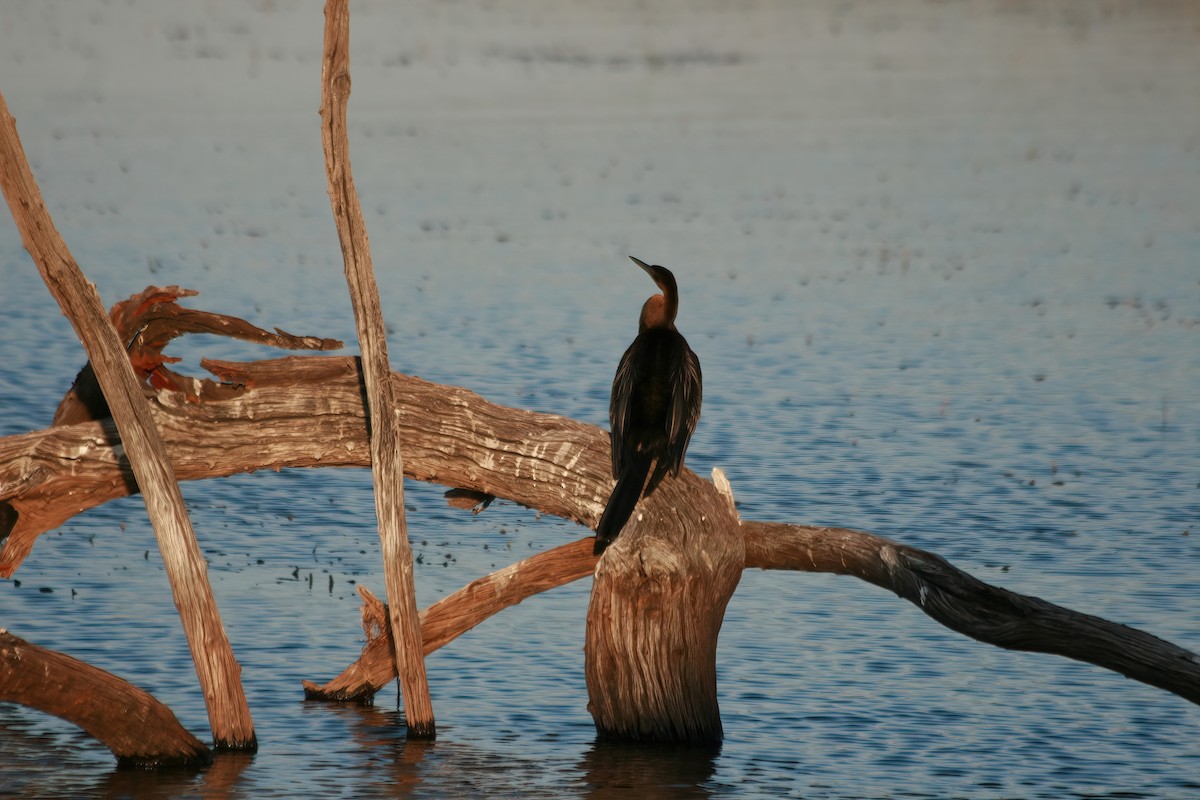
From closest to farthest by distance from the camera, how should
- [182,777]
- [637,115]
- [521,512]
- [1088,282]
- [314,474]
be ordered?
1. [182,777]
2. [521,512]
3. [314,474]
4. [1088,282]
5. [637,115]

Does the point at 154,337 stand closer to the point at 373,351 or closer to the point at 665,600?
the point at 373,351

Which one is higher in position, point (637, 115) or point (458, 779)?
point (637, 115)

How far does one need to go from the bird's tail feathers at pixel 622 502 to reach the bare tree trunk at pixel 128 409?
209 cm

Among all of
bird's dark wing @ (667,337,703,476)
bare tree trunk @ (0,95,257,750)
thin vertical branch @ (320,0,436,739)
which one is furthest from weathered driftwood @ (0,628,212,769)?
bird's dark wing @ (667,337,703,476)

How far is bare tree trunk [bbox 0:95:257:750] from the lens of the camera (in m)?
9.02

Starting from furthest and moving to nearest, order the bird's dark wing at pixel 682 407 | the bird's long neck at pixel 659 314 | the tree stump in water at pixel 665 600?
1. the bird's long neck at pixel 659 314
2. the tree stump in water at pixel 665 600
3. the bird's dark wing at pixel 682 407

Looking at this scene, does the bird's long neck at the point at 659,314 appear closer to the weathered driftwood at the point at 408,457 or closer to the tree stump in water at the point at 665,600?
the weathered driftwood at the point at 408,457

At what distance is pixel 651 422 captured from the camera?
9711 mm

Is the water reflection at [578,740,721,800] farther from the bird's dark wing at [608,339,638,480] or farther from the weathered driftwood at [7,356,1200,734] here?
the bird's dark wing at [608,339,638,480]

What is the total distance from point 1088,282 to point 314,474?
14098 millimetres

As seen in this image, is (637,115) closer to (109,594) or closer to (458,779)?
(109,594)

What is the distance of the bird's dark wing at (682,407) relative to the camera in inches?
380

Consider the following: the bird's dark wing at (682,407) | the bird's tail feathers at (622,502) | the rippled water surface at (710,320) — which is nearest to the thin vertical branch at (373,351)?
the rippled water surface at (710,320)

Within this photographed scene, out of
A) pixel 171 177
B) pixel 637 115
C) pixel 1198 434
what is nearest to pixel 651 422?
pixel 1198 434
